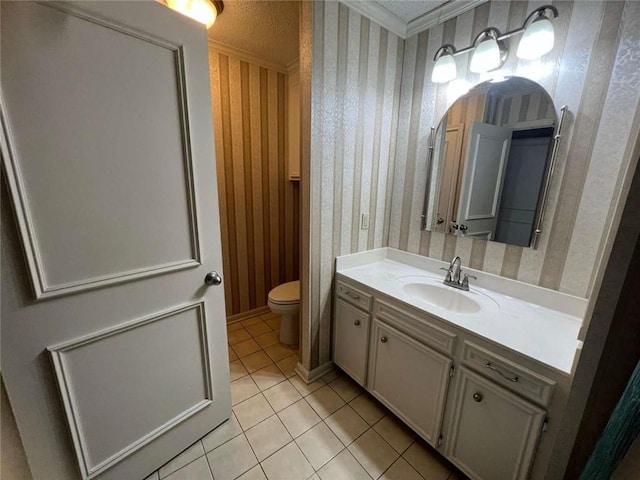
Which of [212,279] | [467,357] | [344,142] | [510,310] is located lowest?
[467,357]

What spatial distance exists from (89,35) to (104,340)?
1.05 metres

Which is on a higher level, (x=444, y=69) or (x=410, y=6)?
(x=410, y=6)

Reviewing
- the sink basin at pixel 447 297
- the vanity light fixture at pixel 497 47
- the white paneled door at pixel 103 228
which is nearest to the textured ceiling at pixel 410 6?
the vanity light fixture at pixel 497 47

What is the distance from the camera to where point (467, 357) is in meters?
1.06

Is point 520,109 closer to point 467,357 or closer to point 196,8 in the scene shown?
point 467,357

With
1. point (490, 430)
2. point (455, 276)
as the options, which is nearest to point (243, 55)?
point (455, 276)

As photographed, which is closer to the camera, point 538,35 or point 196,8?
point 538,35

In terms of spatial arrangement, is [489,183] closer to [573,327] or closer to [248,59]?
[573,327]

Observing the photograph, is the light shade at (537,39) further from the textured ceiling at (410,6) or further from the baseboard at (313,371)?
the baseboard at (313,371)

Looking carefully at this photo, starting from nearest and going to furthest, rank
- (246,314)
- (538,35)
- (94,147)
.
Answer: (94,147) → (538,35) → (246,314)

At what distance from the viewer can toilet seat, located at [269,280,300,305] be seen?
197 cm

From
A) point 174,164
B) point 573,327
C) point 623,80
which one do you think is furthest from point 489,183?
point 174,164

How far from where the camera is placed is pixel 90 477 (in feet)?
3.25

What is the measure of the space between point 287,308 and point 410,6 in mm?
2108
